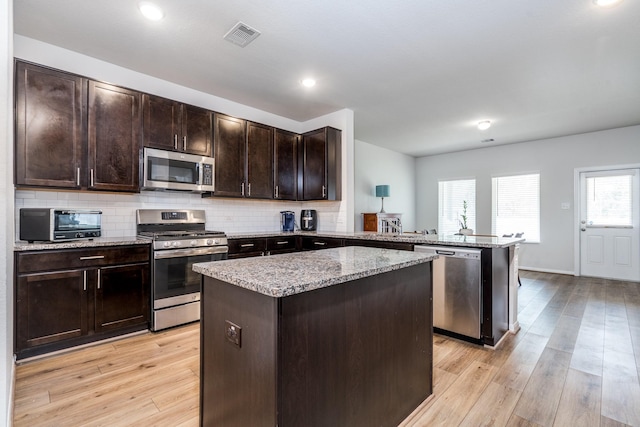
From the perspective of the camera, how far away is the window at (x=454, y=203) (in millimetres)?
6867

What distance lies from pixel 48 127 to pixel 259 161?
2080mm

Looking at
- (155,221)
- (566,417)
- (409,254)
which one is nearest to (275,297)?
(409,254)

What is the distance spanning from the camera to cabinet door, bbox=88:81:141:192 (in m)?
2.71

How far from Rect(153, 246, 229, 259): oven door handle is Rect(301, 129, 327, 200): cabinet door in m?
1.52

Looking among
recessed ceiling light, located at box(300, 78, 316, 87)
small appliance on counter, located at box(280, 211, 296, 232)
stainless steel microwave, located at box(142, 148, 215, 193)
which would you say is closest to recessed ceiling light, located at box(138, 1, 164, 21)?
stainless steel microwave, located at box(142, 148, 215, 193)

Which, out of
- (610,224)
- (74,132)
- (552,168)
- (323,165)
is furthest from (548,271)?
(74,132)

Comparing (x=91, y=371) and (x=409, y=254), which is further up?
(x=409, y=254)

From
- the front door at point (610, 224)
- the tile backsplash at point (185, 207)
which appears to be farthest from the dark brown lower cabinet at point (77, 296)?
the front door at point (610, 224)

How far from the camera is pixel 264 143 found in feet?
13.2

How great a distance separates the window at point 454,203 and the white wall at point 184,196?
3.94m

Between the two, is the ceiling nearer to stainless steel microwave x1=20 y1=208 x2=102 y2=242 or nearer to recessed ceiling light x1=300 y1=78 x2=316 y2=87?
recessed ceiling light x1=300 y1=78 x2=316 y2=87

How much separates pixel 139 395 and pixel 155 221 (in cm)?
189

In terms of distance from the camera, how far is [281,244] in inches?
154

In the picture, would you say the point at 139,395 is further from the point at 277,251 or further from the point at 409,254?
the point at 277,251
